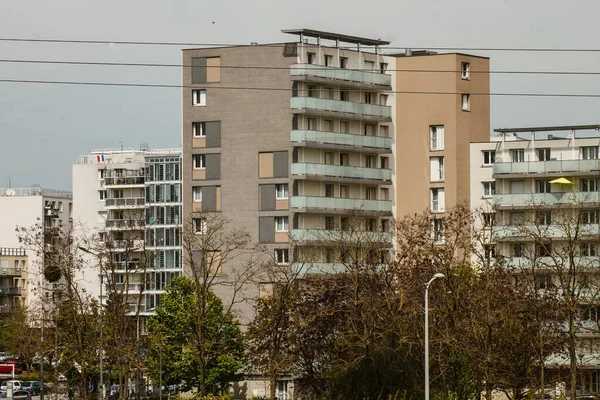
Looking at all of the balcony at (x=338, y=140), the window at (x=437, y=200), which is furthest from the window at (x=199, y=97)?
the window at (x=437, y=200)

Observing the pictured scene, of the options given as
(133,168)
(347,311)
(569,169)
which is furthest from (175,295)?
(133,168)

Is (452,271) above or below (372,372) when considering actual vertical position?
above

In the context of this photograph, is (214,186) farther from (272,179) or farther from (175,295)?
(175,295)

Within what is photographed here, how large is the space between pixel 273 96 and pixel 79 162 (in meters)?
66.8

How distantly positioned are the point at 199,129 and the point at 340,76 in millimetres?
12365

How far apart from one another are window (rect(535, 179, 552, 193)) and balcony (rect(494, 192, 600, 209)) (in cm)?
95

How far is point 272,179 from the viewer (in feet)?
345

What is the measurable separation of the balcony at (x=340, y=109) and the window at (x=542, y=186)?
45.2 feet

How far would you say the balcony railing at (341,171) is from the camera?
342 ft

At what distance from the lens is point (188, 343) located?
93000 mm

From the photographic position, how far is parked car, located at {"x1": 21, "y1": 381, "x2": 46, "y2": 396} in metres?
114

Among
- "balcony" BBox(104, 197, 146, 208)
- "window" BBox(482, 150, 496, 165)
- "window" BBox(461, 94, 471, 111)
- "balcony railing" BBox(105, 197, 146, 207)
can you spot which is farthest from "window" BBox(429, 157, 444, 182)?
"balcony railing" BBox(105, 197, 146, 207)

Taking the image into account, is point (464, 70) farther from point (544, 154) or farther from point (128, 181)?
point (128, 181)

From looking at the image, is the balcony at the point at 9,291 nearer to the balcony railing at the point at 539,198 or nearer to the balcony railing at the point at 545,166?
the balcony railing at the point at 539,198
